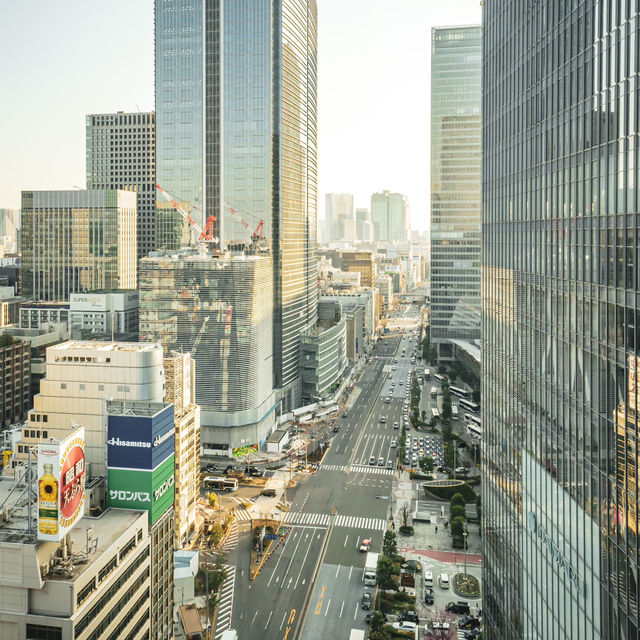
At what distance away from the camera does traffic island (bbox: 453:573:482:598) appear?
79.7m

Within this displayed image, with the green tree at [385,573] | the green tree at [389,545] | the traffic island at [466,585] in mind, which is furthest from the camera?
the green tree at [389,545]

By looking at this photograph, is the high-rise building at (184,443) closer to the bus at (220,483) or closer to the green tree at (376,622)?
the bus at (220,483)

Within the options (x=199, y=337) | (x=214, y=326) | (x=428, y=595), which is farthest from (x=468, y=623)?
(x=199, y=337)

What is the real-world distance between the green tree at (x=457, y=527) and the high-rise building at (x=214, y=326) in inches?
1914

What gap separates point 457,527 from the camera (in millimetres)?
93688

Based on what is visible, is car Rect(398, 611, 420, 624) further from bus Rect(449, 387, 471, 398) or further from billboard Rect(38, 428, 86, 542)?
bus Rect(449, 387, 471, 398)

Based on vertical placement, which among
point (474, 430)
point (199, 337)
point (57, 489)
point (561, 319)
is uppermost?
point (561, 319)

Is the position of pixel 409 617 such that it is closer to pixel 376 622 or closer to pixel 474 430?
pixel 376 622

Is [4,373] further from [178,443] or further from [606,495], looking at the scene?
→ [606,495]

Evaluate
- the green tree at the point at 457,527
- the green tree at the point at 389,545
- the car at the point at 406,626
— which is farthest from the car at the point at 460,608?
the green tree at the point at 457,527

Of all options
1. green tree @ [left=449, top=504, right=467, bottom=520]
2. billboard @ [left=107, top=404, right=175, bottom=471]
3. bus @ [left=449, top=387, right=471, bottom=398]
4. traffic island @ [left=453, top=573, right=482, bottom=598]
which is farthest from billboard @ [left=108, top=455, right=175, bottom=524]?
bus @ [left=449, top=387, right=471, bottom=398]

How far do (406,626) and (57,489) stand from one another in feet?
144

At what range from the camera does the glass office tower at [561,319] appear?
36250 millimetres

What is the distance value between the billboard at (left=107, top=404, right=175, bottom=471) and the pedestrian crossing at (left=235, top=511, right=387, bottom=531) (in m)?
48.3
